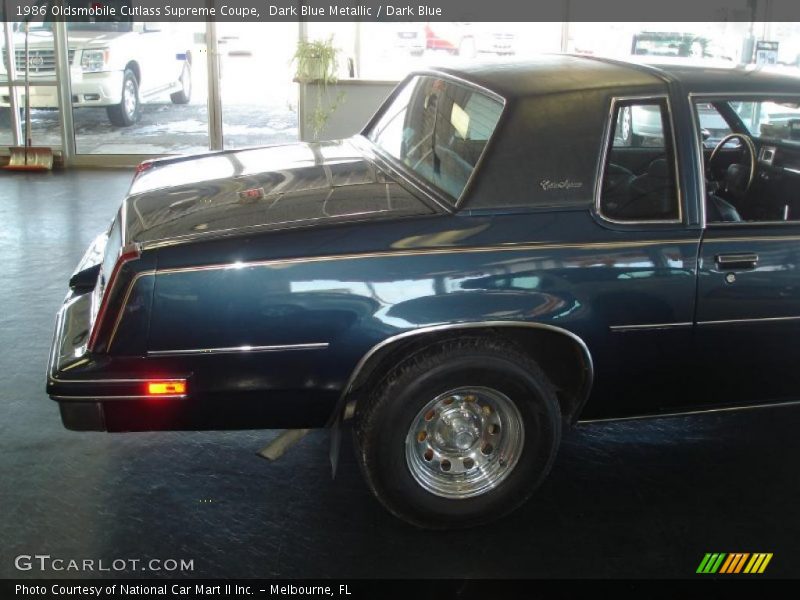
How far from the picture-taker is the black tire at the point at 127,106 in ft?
37.2

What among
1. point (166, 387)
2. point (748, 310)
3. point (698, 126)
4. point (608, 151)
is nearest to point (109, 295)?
point (166, 387)

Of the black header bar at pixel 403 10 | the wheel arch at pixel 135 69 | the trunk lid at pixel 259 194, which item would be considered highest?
the black header bar at pixel 403 10

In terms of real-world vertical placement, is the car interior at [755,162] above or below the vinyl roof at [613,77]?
below

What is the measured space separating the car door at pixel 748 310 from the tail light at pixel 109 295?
78.5 inches

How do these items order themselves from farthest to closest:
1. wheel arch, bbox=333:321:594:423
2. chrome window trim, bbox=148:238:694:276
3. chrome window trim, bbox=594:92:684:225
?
1. chrome window trim, bbox=594:92:684:225
2. wheel arch, bbox=333:321:594:423
3. chrome window trim, bbox=148:238:694:276

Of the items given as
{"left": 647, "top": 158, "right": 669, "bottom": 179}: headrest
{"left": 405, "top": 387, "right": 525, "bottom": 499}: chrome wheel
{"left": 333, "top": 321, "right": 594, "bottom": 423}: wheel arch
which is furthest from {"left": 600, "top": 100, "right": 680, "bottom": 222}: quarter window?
{"left": 405, "top": 387, "right": 525, "bottom": 499}: chrome wheel

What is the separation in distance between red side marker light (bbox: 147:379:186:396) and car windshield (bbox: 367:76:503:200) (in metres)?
1.16

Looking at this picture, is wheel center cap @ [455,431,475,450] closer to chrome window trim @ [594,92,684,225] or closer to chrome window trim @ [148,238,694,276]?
chrome window trim @ [148,238,694,276]

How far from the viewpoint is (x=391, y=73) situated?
11.7 m

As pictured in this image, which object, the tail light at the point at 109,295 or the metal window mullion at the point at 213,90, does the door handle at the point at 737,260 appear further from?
the metal window mullion at the point at 213,90

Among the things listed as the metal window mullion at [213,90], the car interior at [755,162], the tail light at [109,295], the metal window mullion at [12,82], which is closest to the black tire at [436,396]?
the tail light at [109,295]

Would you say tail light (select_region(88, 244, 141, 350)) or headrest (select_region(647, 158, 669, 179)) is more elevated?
headrest (select_region(647, 158, 669, 179))

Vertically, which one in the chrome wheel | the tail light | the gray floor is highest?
the tail light

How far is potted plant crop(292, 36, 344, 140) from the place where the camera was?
10609 millimetres
